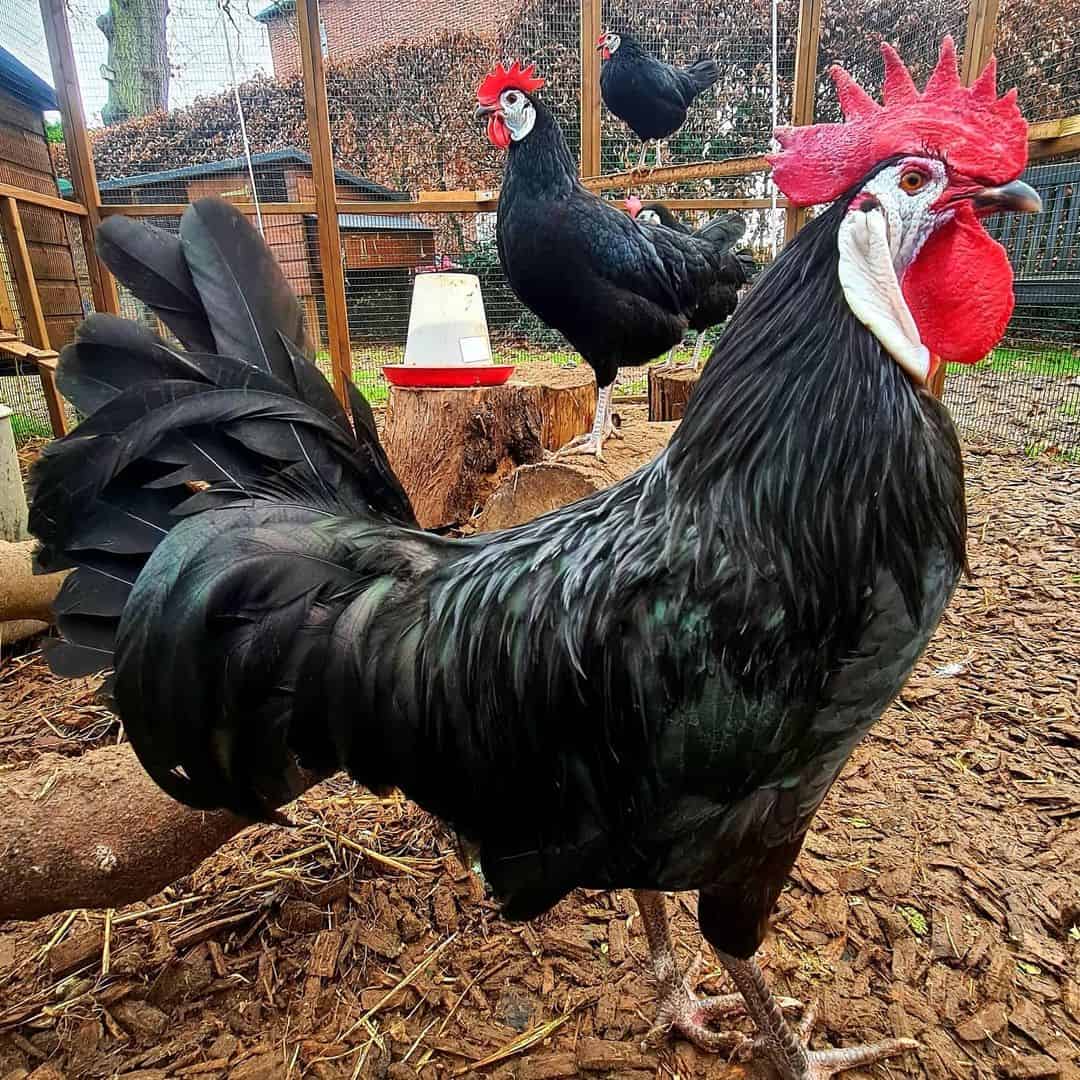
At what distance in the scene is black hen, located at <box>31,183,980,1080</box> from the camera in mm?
1371

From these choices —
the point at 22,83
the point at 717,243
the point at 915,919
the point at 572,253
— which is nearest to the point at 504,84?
the point at 572,253

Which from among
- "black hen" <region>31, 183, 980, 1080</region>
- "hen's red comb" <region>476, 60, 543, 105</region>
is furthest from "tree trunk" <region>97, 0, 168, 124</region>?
"black hen" <region>31, 183, 980, 1080</region>

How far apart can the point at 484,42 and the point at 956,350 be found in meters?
10.4

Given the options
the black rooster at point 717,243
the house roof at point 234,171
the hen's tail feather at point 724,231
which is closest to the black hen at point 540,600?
the black rooster at point 717,243

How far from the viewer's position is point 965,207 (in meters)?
1.47

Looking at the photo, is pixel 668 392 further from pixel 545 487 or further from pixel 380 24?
pixel 380 24

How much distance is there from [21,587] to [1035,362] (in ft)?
36.1

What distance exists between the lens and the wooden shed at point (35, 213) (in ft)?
19.7

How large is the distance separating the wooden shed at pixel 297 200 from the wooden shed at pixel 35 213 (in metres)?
0.73

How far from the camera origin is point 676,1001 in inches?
76.8

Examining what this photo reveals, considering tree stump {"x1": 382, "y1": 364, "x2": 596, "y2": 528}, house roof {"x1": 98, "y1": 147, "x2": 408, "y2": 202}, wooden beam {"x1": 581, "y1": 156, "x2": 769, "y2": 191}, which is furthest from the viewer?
house roof {"x1": 98, "y1": 147, "x2": 408, "y2": 202}

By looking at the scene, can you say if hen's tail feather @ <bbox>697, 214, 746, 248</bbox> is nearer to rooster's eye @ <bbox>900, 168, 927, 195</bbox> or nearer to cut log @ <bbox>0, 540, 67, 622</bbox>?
rooster's eye @ <bbox>900, 168, 927, 195</bbox>

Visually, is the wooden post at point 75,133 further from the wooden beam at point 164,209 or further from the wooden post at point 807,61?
the wooden post at point 807,61

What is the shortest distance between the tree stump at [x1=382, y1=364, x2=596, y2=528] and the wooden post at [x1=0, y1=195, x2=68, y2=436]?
9.64 feet
